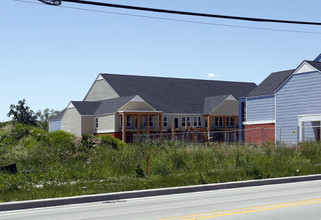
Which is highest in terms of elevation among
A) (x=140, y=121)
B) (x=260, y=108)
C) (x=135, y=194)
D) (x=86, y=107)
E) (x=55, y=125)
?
(x=86, y=107)

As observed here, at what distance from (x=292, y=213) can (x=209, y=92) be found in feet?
185

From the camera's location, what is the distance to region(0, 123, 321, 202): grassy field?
14.5m

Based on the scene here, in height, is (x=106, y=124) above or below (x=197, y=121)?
below

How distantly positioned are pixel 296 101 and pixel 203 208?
2802 cm

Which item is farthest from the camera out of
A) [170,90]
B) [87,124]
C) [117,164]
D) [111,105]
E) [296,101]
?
[170,90]

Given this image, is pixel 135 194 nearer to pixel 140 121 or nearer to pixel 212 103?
pixel 140 121

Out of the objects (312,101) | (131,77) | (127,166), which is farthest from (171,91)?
(127,166)

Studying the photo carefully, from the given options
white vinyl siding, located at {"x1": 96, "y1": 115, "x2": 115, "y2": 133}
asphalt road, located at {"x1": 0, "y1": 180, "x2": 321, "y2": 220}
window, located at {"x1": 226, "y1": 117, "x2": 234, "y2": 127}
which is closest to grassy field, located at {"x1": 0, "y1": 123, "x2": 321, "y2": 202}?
asphalt road, located at {"x1": 0, "y1": 180, "x2": 321, "y2": 220}

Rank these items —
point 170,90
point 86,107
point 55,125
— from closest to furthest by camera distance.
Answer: point 86,107
point 170,90
point 55,125

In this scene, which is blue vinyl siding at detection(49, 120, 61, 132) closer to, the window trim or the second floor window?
the window trim

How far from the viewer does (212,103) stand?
195 feet

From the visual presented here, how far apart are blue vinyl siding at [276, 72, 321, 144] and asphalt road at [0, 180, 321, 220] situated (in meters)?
22.4

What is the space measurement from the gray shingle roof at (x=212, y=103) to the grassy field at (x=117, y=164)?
34.6 metres

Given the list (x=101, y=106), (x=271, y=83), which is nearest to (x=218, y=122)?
(x=101, y=106)
